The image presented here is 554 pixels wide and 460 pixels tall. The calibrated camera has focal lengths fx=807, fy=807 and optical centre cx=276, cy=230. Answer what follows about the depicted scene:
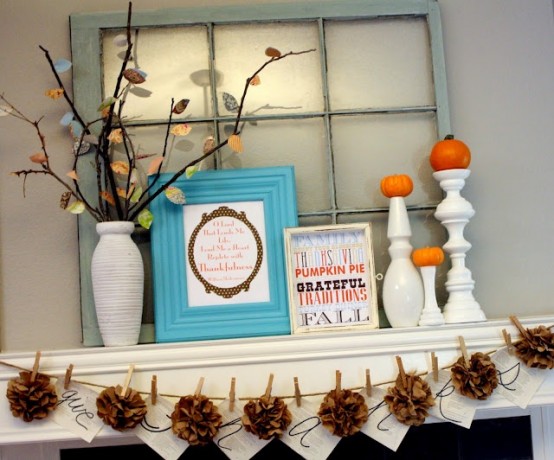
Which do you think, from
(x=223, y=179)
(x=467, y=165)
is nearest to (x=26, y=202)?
(x=223, y=179)

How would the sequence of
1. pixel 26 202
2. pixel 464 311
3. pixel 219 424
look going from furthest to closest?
pixel 26 202, pixel 464 311, pixel 219 424

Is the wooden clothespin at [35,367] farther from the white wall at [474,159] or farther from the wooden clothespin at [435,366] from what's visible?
the wooden clothespin at [435,366]

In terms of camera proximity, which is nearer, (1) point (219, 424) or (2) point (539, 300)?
(1) point (219, 424)

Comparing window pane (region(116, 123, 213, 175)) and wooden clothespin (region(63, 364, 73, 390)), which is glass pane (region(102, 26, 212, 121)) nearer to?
window pane (region(116, 123, 213, 175))

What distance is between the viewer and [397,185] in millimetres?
1765

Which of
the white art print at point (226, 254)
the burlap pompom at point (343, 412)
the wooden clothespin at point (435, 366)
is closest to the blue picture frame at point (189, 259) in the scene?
the white art print at point (226, 254)

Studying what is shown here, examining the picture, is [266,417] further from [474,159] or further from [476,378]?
[474,159]

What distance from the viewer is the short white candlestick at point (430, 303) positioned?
1707 mm

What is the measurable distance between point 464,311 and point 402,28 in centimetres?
69

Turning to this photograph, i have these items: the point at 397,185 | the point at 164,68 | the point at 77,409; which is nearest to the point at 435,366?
the point at 397,185

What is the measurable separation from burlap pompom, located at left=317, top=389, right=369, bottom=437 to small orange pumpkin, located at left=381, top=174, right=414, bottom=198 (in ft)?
Answer: 1.48

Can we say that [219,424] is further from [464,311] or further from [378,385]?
[464,311]

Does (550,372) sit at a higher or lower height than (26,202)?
lower

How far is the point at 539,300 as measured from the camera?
6.17 ft
